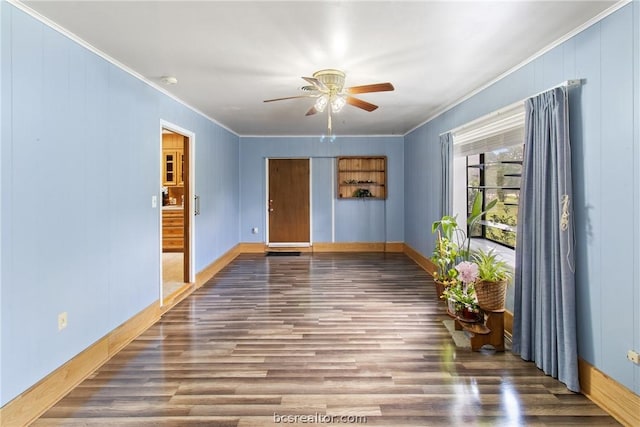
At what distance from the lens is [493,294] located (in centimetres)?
310

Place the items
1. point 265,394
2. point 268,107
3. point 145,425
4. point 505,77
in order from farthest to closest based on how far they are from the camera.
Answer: point 268,107 → point 505,77 → point 265,394 → point 145,425

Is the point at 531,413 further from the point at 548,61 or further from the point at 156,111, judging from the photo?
the point at 156,111

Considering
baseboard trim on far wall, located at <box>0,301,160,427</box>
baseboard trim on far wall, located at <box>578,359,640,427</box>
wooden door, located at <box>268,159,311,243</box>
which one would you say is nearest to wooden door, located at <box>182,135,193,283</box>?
baseboard trim on far wall, located at <box>0,301,160,427</box>

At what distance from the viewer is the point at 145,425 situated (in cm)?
212

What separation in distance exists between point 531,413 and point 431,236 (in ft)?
12.3

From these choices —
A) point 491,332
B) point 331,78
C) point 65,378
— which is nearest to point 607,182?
point 491,332

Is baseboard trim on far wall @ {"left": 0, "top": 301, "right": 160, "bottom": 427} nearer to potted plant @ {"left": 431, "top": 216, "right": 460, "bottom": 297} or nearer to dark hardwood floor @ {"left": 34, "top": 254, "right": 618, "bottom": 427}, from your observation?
dark hardwood floor @ {"left": 34, "top": 254, "right": 618, "bottom": 427}

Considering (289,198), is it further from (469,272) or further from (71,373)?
(71,373)

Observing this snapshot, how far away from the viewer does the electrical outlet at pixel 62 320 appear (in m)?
2.47

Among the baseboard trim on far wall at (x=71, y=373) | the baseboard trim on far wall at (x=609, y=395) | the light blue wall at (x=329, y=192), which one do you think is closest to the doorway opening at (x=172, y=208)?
the light blue wall at (x=329, y=192)

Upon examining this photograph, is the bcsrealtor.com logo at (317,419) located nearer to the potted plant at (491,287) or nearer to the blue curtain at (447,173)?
the potted plant at (491,287)

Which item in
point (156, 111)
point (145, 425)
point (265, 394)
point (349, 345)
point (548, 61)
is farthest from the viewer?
point (156, 111)

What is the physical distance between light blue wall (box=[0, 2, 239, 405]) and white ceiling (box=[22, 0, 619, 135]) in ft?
0.97

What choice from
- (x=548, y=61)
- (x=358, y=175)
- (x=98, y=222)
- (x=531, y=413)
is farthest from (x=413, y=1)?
(x=358, y=175)
